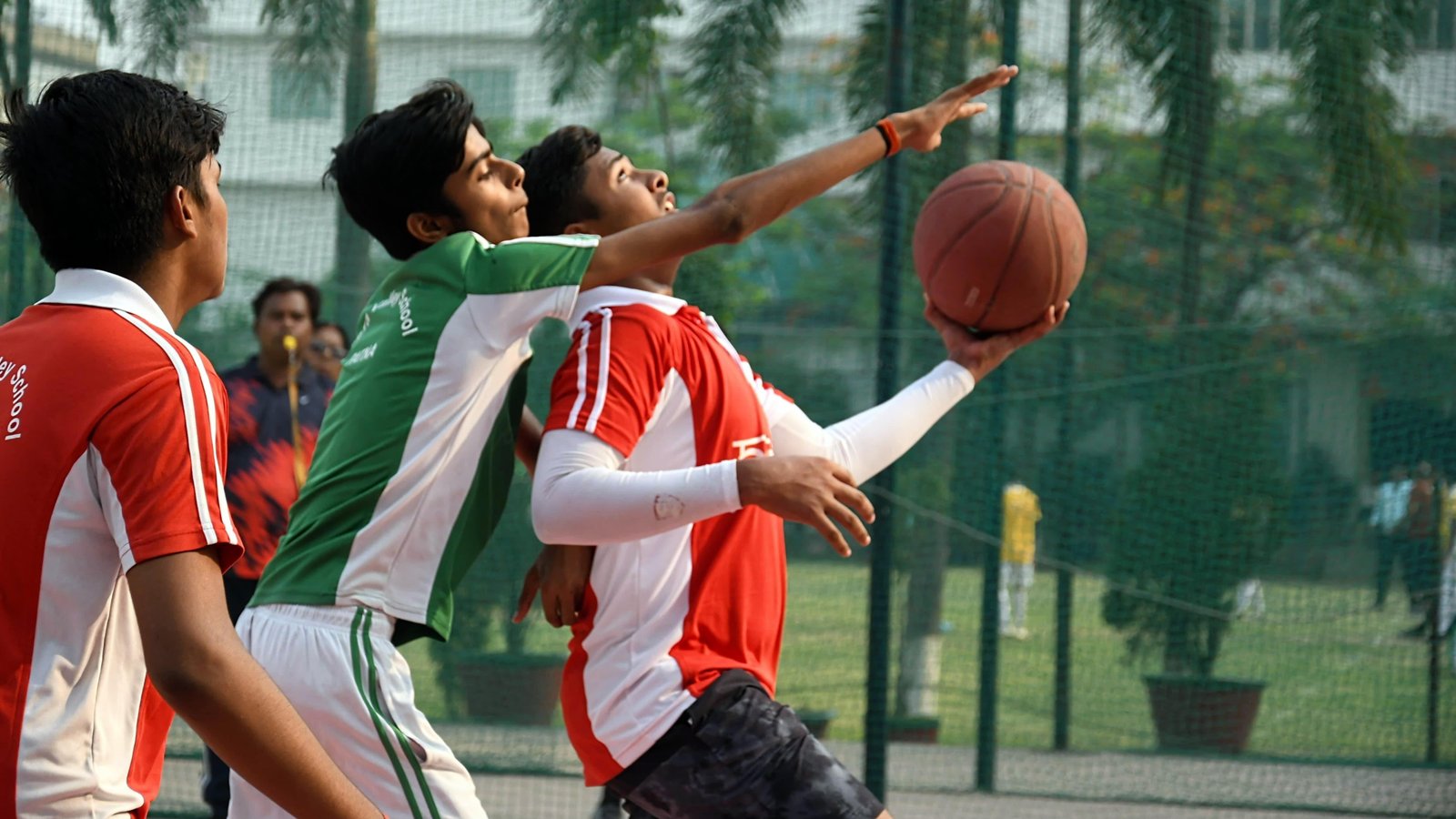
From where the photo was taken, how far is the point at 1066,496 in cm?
628

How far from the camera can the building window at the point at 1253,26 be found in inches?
258

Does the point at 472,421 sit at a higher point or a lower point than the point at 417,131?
lower

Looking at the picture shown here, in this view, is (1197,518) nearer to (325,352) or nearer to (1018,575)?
(1018,575)

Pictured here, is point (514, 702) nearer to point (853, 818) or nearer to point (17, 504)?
point (853, 818)

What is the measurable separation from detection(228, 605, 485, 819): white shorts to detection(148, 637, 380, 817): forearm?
0.91 meters

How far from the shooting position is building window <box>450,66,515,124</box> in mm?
6441

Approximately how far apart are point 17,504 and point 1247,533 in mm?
5426

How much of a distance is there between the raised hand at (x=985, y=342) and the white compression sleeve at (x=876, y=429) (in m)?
0.07

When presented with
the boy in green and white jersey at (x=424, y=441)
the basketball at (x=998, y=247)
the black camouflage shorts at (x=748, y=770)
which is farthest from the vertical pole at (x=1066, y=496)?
the black camouflage shorts at (x=748, y=770)

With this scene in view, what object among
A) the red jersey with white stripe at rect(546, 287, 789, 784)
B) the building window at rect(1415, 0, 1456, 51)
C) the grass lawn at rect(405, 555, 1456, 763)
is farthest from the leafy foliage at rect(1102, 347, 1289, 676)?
the red jersey with white stripe at rect(546, 287, 789, 784)

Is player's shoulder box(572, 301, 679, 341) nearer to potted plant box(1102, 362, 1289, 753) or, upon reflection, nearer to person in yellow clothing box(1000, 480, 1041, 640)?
person in yellow clothing box(1000, 480, 1041, 640)

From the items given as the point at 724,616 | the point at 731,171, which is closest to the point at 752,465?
the point at 724,616

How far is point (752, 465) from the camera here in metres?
2.53

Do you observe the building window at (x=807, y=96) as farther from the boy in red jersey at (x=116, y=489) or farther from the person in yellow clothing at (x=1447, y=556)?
the boy in red jersey at (x=116, y=489)
